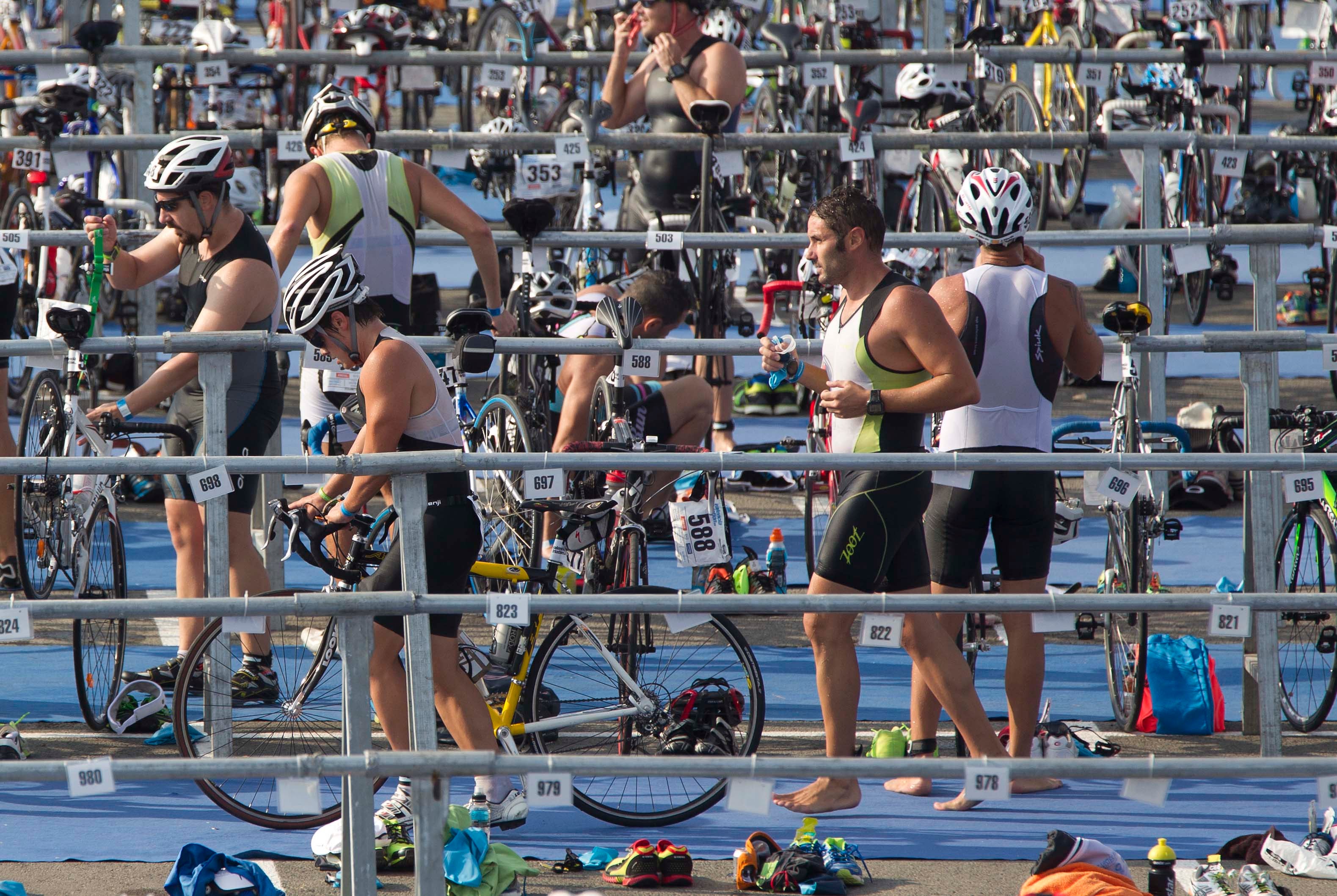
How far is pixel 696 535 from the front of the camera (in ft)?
20.6

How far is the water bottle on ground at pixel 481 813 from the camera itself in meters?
5.59

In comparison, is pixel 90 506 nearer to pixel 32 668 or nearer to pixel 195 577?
pixel 195 577

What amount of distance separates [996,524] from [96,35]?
20.6 ft

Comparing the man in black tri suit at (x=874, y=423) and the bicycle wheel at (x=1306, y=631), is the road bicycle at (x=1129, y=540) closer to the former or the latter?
the bicycle wheel at (x=1306, y=631)

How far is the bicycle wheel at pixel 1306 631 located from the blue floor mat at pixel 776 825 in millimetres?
531

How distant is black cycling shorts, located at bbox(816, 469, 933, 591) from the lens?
5652 millimetres

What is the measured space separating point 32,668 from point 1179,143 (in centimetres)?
579

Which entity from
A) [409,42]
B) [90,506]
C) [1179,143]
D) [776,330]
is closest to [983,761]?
[90,506]

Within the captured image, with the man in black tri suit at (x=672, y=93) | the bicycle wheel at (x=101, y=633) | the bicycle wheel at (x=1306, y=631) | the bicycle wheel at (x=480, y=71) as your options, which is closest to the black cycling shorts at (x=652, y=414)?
the man in black tri suit at (x=672, y=93)

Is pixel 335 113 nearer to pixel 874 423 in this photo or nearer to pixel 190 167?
pixel 190 167

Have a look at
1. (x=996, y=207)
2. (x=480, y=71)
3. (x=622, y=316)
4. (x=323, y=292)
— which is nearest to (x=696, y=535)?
(x=622, y=316)

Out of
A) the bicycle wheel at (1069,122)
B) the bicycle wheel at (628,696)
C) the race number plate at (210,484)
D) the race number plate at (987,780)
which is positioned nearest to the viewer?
the race number plate at (987,780)

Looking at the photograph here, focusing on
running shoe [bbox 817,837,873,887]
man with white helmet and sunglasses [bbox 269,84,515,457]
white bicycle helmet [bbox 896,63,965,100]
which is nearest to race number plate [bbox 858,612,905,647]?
running shoe [bbox 817,837,873,887]

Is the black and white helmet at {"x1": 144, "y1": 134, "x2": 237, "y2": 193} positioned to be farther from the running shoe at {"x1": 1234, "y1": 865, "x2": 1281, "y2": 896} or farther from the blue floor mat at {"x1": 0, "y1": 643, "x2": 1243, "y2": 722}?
the running shoe at {"x1": 1234, "y1": 865, "x2": 1281, "y2": 896}
